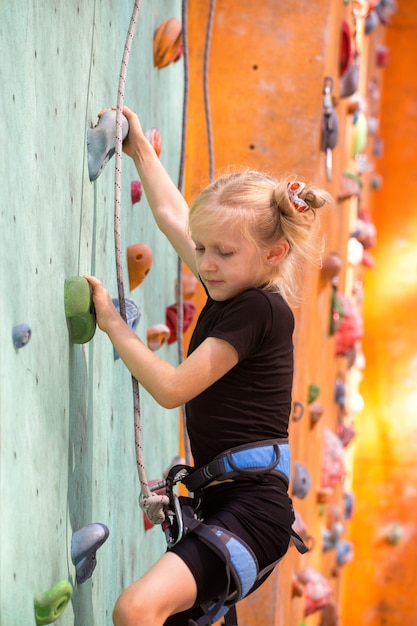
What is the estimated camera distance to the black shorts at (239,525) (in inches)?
66.9

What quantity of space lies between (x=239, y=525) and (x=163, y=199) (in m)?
0.68

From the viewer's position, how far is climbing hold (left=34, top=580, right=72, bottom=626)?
1.62 meters

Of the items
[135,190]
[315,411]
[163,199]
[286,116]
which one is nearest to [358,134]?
[315,411]

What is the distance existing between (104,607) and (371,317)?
4.31 meters

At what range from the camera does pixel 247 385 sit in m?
1.81

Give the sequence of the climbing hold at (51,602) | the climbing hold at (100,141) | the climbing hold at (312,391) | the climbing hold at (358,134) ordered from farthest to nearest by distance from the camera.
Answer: the climbing hold at (358,134)
the climbing hold at (312,391)
the climbing hold at (100,141)
the climbing hold at (51,602)

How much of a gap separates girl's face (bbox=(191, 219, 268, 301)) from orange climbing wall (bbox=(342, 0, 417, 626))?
14.6 ft

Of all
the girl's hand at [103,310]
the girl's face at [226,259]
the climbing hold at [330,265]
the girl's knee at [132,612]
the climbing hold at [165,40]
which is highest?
the climbing hold at [165,40]

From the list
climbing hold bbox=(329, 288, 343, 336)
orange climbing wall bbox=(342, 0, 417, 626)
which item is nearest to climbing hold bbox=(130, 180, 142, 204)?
climbing hold bbox=(329, 288, 343, 336)

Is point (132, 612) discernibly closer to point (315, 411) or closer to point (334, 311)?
point (315, 411)

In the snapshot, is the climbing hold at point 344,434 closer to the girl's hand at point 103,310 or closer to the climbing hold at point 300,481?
the climbing hold at point 300,481

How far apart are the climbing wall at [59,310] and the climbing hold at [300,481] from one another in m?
1.08

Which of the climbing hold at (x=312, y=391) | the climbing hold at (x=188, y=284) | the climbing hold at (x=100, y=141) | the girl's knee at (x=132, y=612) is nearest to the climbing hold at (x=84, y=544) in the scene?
the girl's knee at (x=132, y=612)

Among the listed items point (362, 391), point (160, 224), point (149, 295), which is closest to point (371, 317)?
point (362, 391)
